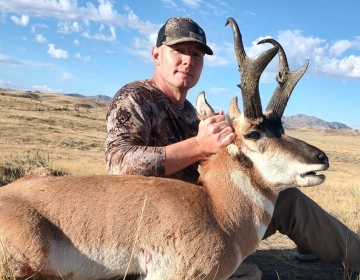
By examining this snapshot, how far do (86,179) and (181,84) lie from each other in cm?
200

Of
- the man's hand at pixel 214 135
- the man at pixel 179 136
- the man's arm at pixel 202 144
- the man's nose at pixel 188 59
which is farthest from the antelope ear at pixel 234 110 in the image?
the man's nose at pixel 188 59

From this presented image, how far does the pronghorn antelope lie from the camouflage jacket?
0.33 meters

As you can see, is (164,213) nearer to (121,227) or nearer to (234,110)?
(121,227)

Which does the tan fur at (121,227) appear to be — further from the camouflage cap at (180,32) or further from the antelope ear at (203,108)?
the camouflage cap at (180,32)

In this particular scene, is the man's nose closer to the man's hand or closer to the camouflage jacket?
the camouflage jacket

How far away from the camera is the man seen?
4594mm

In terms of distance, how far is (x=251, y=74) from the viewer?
14.7ft

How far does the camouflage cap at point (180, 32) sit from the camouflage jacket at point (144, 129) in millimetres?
652

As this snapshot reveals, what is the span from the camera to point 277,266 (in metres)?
6.49

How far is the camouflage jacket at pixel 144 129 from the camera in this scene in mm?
4625

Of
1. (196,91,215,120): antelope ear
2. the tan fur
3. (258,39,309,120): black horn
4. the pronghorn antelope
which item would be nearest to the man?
(196,91,215,120): antelope ear

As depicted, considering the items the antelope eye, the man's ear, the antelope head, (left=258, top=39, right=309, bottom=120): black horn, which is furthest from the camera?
the man's ear

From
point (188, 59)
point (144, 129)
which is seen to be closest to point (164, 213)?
point (144, 129)

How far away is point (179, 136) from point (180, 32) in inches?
54.3
